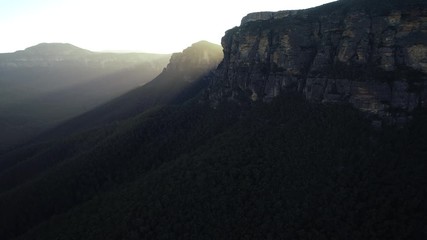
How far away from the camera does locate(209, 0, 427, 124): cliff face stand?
202 feet

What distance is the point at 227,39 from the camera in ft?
325

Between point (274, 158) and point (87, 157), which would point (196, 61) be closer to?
point (87, 157)

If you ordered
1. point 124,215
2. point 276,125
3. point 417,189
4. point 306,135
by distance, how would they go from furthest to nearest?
point 276,125, point 306,135, point 124,215, point 417,189

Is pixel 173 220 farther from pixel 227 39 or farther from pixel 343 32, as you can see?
pixel 227 39

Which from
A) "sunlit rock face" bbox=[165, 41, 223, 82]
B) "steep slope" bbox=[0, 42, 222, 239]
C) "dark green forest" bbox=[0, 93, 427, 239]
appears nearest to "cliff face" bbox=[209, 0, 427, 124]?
"dark green forest" bbox=[0, 93, 427, 239]

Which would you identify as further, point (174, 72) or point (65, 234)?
point (174, 72)

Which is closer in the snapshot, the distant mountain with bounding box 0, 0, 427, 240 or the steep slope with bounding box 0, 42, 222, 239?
the distant mountain with bounding box 0, 0, 427, 240

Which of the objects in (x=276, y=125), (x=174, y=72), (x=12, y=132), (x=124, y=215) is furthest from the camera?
(x=12, y=132)

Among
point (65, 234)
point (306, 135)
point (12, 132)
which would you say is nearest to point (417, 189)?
point (306, 135)

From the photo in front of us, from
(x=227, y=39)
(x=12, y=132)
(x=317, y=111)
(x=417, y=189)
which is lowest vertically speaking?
(x=12, y=132)

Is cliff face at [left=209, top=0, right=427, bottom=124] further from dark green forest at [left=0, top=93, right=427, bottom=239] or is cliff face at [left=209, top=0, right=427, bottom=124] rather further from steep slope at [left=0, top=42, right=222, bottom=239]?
steep slope at [left=0, top=42, right=222, bottom=239]

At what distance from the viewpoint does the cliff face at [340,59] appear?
202 feet

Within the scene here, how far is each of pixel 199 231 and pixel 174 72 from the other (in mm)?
124947

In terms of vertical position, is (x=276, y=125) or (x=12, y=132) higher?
(x=276, y=125)
